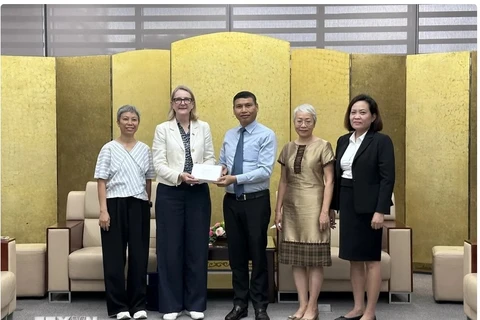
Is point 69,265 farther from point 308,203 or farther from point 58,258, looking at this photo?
point 308,203

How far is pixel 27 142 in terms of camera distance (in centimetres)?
562

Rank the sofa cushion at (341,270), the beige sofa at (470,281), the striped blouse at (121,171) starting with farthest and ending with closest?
the sofa cushion at (341,270), the striped blouse at (121,171), the beige sofa at (470,281)

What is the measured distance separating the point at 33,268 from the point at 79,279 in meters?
0.42

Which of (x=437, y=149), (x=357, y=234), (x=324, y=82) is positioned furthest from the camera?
(x=437, y=149)

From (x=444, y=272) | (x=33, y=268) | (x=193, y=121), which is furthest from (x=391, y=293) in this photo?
(x=33, y=268)

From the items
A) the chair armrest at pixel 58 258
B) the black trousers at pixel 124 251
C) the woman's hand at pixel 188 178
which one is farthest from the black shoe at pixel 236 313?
the chair armrest at pixel 58 258

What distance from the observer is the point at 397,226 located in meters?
4.67

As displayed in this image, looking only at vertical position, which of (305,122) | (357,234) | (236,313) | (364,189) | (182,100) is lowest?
(236,313)

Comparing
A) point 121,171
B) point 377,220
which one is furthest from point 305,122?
point 121,171

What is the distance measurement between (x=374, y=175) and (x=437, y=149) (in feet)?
7.47

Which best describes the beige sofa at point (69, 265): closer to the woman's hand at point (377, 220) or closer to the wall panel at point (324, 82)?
the woman's hand at point (377, 220)

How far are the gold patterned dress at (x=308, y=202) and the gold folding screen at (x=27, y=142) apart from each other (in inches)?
109

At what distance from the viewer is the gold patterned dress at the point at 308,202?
3883 mm

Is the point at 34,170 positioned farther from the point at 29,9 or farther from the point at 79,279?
the point at 29,9
